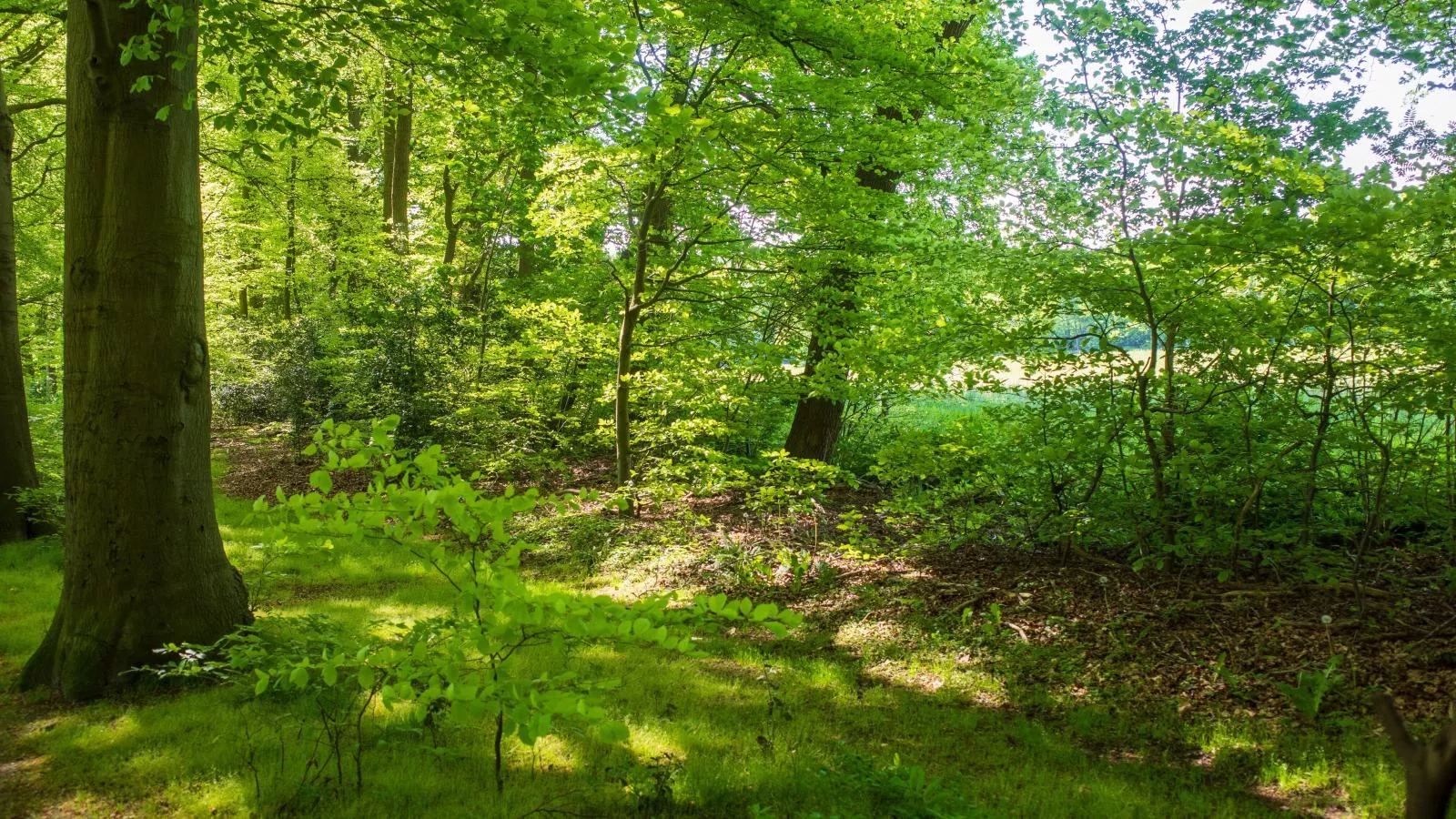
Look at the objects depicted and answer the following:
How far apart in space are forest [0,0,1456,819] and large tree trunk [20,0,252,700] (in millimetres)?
22

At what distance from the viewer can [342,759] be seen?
12.8ft

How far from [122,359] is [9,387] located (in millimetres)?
4803

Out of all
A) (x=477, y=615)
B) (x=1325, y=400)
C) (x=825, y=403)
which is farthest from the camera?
(x=825, y=403)

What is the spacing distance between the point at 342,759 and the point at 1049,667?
451 cm

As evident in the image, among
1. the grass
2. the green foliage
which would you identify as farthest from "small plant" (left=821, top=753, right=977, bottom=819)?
the green foliage

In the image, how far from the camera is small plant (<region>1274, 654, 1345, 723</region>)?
443 cm

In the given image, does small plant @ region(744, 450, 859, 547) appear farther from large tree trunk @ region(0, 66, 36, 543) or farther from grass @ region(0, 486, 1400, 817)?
large tree trunk @ region(0, 66, 36, 543)

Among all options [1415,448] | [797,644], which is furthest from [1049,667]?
[1415,448]

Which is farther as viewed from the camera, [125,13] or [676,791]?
[125,13]

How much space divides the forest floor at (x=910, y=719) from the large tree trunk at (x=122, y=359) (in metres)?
0.41

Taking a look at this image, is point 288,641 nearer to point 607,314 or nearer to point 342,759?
point 342,759

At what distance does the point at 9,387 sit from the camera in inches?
305

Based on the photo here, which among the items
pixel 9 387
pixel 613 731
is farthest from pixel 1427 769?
pixel 9 387

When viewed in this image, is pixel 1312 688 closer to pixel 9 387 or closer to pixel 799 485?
pixel 799 485
